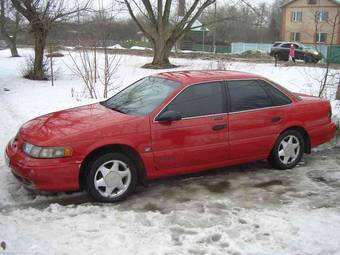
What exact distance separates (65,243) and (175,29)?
25123mm

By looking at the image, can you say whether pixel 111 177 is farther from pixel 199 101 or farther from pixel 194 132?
pixel 199 101

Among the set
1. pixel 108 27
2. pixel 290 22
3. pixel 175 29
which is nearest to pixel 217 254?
pixel 108 27

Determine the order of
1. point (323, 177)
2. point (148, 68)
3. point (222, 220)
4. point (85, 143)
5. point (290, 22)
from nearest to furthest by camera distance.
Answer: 1. point (222, 220)
2. point (85, 143)
3. point (323, 177)
4. point (148, 68)
5. point (290, 22)

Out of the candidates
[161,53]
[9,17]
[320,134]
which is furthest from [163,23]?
[320,134]

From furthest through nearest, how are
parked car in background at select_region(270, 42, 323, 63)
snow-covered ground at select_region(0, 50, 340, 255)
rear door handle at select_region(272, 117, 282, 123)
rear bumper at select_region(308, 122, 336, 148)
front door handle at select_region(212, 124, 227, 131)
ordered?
parked car in background at select_region(270, 42, 323, 63) < rear bumper at select_region(308, 122, 336, 148) < rear door handle at select_region(272, 117, 282, 123) < front door handle at select_region(212, 124, 227, 131) < snow-covered ground at select_region(0, 50, 340, 255)

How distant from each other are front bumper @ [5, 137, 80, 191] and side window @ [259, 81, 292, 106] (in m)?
3.04

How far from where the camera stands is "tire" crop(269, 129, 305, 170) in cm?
679

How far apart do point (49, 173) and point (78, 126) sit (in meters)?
0.70

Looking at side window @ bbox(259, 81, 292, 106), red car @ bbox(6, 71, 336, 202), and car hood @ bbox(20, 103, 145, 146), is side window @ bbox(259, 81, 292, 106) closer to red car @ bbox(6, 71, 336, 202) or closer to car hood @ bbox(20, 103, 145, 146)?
red car @ bbox(6, 71, 336, 202)

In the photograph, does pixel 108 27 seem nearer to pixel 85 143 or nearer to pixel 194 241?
pixel 85 143

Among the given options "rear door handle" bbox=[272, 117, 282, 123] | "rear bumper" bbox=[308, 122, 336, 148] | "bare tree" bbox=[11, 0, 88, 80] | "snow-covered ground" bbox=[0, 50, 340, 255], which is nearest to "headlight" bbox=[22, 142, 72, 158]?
"snow-covered ground" bbox=[0, 50, 340, 255]

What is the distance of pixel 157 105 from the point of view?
588 centimetres

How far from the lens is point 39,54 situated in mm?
18812

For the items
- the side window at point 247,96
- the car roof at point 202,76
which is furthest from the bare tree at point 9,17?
the side window at point 247,96
